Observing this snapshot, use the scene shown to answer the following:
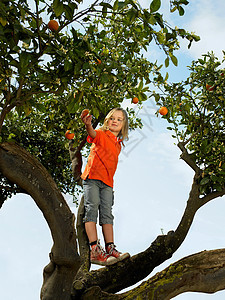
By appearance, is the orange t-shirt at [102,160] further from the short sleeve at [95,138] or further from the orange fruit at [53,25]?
the orange fruit at [53,25]

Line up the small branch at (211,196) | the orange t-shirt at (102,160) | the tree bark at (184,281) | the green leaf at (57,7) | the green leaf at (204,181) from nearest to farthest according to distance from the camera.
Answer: the green leaf at (57,7) < the tree bark at (184,281) < the orange t-shirt at (102,160) < the green leaf at (204,181) < the small branch at (211,196)

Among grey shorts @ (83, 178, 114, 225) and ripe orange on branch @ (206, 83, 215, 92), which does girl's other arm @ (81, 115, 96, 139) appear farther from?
ripe orange on branch @ (206, 83, 215, 92)

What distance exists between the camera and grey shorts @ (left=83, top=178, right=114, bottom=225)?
14.4 ft

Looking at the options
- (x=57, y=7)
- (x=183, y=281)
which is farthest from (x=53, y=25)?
(x=183, y=281)

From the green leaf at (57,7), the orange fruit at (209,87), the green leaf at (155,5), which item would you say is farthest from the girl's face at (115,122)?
the orange fruit at (209,87)

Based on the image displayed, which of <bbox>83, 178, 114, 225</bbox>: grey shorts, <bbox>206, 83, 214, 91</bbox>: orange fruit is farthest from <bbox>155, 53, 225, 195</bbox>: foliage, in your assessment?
<bbox>83, 178, 114, 225</bbox>: grey shorts

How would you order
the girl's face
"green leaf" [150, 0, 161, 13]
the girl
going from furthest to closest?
the girl's face, the girl, "green leaf" [150, 0, 161, 13]

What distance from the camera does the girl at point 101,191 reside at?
14.3 ft

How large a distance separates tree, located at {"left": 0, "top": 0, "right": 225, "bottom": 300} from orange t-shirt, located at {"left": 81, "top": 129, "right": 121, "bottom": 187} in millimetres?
459

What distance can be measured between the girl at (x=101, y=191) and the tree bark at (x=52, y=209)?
0.36 m

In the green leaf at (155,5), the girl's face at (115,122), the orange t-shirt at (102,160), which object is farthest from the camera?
the girl's face at (115,122)

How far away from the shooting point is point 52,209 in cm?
462

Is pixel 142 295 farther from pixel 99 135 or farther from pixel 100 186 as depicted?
pixel 99 135

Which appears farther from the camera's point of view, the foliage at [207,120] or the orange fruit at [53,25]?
the foliage at [207,120]
